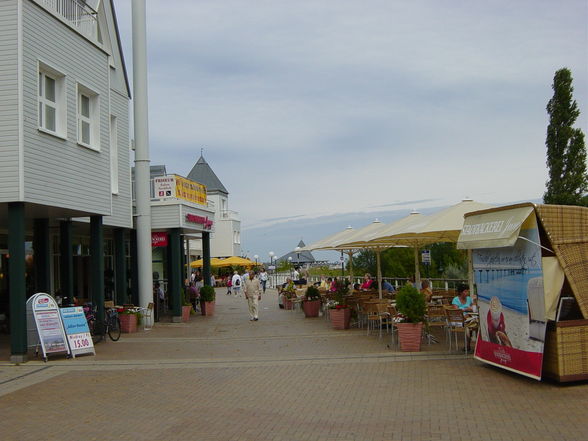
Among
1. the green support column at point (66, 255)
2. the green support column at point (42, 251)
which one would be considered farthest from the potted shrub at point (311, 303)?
the green support column at point (42, 251)

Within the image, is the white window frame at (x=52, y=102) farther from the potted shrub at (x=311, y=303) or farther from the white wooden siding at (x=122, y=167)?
the potted shrub at (x=311, y=303)

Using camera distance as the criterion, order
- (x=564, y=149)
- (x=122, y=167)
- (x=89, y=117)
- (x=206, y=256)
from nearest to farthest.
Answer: (x=89, y=117)
(x=122, y=167)
(x=206, y=256)
(x=564, y=149)

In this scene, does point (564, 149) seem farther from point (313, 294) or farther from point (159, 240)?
point (159, 240)

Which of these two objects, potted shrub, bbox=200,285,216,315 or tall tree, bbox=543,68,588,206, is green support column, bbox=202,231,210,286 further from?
tall tree, bbox=543,68,588,206

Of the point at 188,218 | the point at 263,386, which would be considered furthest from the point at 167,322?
the point at 263,386

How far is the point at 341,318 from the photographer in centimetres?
1762

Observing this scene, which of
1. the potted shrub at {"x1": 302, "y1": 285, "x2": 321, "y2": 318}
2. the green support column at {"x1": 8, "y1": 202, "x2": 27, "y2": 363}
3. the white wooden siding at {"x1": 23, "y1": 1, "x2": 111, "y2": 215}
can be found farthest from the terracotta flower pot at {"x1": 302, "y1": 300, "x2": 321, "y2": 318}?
the green support column at {"x1": 8, "y1": 202, "x2": 27, "y2": 363}

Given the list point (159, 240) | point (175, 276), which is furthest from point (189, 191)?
point (175, 276)

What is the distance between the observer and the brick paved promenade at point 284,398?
7.18 meters

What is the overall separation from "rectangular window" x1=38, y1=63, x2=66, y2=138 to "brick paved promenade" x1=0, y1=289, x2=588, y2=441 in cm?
A: 491

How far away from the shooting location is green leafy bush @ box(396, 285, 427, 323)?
12.7 m

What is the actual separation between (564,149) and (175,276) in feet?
79.1

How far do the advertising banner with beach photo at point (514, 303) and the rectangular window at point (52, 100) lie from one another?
9.07m

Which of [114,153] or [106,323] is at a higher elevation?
[114,153]
